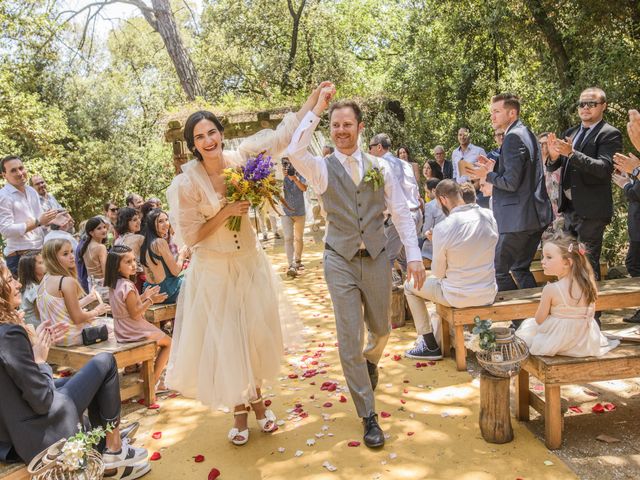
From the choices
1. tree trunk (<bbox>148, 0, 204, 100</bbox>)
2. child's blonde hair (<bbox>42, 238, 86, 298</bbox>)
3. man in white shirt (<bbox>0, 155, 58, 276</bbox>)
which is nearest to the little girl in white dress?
child's blonde hair (<bbox>42, 238, 86, 298</bbox>)

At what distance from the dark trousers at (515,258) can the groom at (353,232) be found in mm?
1837

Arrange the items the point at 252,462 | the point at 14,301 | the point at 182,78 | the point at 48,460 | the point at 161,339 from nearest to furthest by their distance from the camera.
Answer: the point at 48,460, the point at 14,301, the point at 252,462, the point at 161,339, the point at 182,78

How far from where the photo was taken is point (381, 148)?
24.3 ft

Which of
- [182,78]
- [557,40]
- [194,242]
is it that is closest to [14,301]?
[194,242]

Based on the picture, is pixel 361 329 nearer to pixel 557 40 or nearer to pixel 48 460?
pixel 48 460

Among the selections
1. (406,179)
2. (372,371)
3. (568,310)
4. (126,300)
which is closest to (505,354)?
(568,310)

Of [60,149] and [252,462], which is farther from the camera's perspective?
[60,149]

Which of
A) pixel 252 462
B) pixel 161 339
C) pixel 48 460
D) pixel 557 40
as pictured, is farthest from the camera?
pixel 557 40

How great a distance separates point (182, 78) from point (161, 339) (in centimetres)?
1209

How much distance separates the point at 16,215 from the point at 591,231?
655 centimetres

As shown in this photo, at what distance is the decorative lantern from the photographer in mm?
3582

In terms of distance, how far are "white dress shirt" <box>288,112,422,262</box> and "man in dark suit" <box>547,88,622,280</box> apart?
192 cm

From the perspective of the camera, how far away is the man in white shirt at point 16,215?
659cm

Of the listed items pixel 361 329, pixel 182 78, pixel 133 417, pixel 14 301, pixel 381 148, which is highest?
pixel 182 78
